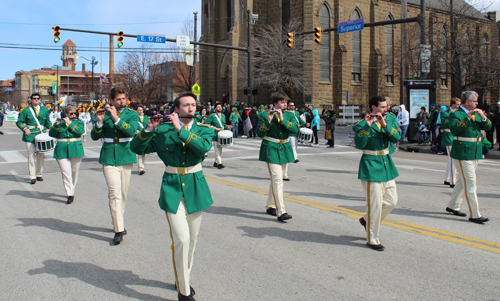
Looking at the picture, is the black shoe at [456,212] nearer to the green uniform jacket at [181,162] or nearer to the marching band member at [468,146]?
the marching band member at [468,146]

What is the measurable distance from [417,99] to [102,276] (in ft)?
63.0

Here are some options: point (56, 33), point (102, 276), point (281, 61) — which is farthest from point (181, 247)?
point (281, 61)

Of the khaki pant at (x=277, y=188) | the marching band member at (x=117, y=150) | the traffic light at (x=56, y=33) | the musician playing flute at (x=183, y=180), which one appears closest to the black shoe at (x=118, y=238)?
the marching band member at (x=117, y=150)

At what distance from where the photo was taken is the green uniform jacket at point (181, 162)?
12.9 ft

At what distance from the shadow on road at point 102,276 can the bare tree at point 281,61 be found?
32.6 metres

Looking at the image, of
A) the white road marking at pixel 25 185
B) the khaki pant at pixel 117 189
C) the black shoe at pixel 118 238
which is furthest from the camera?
the white road marking at pixel 25 185

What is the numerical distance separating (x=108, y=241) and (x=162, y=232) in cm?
74

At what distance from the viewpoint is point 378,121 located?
18.2ft

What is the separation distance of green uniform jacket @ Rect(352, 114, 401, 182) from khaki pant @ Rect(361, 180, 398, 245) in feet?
0.34

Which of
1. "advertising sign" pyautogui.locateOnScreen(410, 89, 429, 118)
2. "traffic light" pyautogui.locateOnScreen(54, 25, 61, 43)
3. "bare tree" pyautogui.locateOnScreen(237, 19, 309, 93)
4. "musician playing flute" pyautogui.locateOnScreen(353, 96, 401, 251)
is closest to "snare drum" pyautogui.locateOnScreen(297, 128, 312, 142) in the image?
"musician playing flute" pyautogui.locateOnScreen(353, 96, 401, 251)

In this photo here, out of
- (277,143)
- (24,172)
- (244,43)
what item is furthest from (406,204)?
(244,43)

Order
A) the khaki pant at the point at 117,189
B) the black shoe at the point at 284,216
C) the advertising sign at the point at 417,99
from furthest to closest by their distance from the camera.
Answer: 1. the advertising sign at the point at 417,99
2. the black shoe at the point at 284,216
3. the khaki pant at the point at 117,189

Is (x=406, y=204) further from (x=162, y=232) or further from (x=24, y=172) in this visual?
(x=24, y=172)

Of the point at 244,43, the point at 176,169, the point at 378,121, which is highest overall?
the point at 244,43
